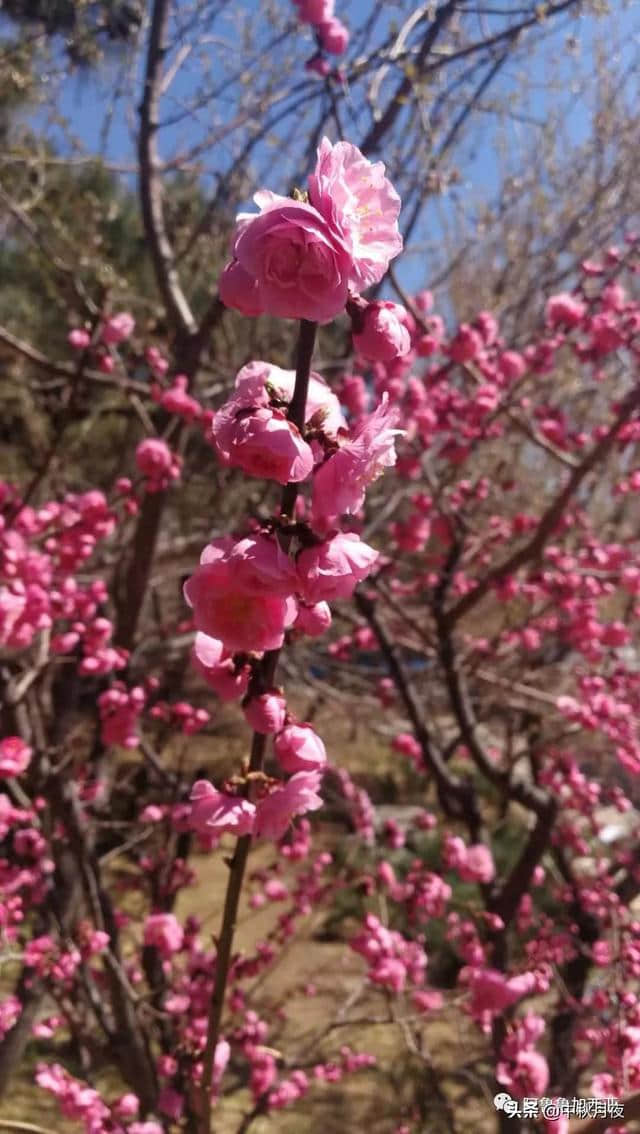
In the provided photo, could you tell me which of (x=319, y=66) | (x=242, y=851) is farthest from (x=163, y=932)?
(x=319, y=66)

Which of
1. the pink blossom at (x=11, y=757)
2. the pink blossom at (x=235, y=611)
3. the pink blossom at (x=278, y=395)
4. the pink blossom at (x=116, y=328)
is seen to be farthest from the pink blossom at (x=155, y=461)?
the pink blossom at (x=235, y=611)

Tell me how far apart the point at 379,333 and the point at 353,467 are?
15cm

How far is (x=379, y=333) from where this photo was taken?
2.45 ft

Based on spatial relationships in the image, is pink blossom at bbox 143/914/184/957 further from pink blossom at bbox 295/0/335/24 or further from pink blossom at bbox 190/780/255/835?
pink blossom at bbox 295/0/335/24

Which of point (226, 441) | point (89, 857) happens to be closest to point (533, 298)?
point (89, 857)

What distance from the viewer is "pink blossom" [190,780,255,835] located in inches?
31.7

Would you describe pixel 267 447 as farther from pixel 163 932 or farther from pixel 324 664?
pixel 324 664

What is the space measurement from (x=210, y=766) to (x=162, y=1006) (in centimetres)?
329

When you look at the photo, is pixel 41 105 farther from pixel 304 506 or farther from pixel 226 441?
pixel 226 441

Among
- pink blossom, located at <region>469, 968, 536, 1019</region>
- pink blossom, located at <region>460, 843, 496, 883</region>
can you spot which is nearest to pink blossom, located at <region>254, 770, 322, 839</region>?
pink blossom, located at <region>469, 968, 536, 1019</region>

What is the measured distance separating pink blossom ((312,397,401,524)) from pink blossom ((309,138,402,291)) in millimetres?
128

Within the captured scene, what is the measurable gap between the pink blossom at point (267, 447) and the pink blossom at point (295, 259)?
0.32ft

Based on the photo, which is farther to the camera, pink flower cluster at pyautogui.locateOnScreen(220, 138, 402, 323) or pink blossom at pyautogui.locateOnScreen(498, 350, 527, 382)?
pink blossom at pyautogui.locateOnScreen(498, 350, 527, 382)

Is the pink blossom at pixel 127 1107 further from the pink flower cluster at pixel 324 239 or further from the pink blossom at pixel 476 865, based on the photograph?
the pink flower cluster at pixel 324 239
